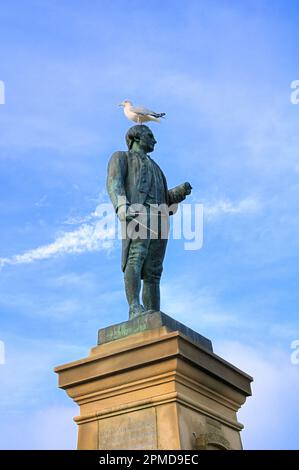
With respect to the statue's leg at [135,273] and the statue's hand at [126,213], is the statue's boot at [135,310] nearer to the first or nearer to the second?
the statue's leg at [135,273]

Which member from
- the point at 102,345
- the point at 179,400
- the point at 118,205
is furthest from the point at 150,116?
the point at 179,400

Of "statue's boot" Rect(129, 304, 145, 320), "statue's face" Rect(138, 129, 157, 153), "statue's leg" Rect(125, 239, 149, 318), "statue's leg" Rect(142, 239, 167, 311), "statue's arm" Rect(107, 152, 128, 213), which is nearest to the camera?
"statue's boot" Rect(129, 304, 145, 320)

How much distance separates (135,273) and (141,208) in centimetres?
84

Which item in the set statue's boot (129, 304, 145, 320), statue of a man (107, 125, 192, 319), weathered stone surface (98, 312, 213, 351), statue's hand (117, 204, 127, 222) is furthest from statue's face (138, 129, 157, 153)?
weathered stone surface (98, 312, 213, 351)

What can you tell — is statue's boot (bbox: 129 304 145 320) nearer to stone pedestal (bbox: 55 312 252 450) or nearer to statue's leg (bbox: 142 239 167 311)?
stone pedestal (bbox: 55 312 252 450)

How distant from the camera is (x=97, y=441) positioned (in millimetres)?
6453

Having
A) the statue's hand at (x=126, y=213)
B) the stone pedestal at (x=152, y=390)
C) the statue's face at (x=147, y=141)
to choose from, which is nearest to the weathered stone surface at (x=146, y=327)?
the stone pedestal at (x=152, y=390)

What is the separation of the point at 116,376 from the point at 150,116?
381cm

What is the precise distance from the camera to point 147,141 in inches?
338

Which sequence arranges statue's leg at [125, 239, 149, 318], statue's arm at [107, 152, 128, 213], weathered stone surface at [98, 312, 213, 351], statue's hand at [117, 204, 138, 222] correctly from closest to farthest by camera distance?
weathered stone surface at [98, 312, 213, 351]
statue's leg at [125, 239, 149, 318]
statue's hand at [117, 204, 138, 222]
statue's arm at [107, 152, 128, 213]

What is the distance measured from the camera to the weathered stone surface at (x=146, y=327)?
6.83 m

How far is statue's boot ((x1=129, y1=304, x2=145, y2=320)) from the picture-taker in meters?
7.19
